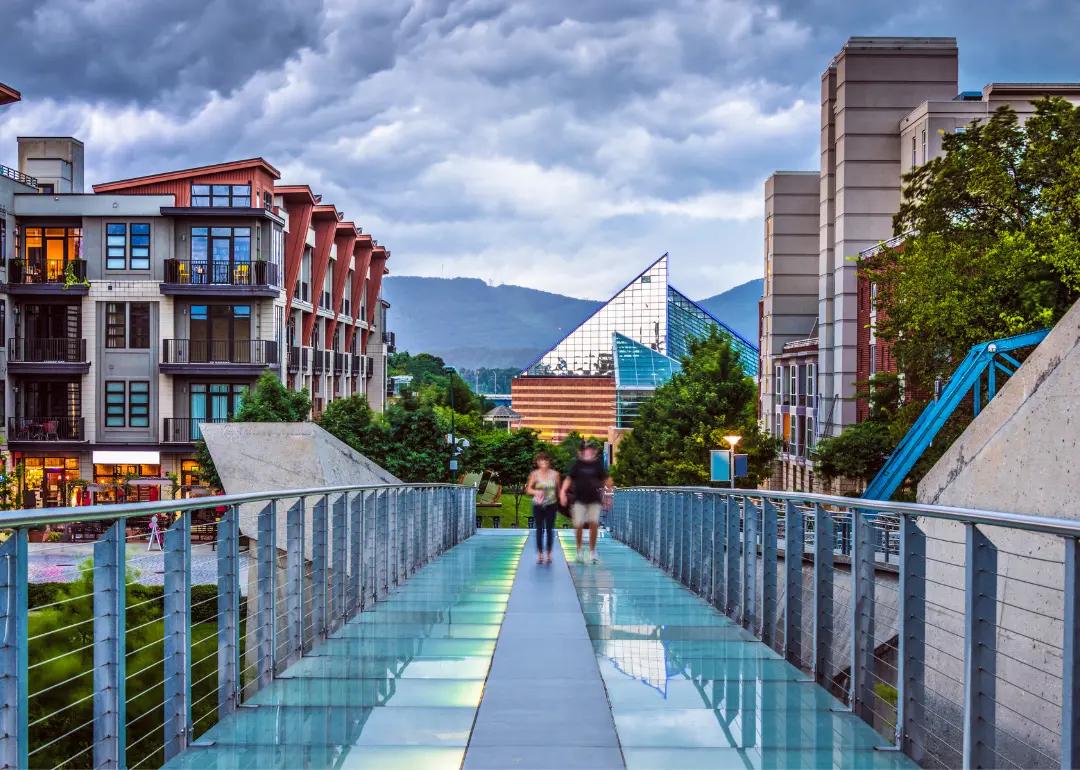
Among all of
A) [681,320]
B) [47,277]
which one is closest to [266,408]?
[47,277]

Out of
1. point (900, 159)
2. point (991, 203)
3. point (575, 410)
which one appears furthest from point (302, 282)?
point (575, 410)

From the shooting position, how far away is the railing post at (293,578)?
705 cm

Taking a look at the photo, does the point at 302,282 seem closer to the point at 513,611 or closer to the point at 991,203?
the point at 991,203

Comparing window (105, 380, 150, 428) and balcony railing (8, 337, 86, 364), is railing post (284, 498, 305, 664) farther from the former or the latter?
balcony railing (8, 337, 86, 364)

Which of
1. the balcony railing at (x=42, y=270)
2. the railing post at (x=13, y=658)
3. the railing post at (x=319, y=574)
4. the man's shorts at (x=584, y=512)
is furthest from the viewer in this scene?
the balcony railing at (x=42, y=270)

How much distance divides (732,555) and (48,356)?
38.4 metres

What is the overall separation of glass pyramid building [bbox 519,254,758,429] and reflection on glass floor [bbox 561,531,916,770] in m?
104

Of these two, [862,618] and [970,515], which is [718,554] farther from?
[970,515]

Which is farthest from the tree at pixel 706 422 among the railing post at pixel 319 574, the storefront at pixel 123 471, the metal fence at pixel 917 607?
the railing post at pixel 319 574

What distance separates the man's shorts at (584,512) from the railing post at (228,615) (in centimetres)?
887

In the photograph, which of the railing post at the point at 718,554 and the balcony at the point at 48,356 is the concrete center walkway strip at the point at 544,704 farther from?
the balcony at the point at 48,356

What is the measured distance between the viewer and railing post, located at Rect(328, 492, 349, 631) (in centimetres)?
866

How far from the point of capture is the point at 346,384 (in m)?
61.4

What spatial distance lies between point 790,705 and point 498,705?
1626 millimetres
